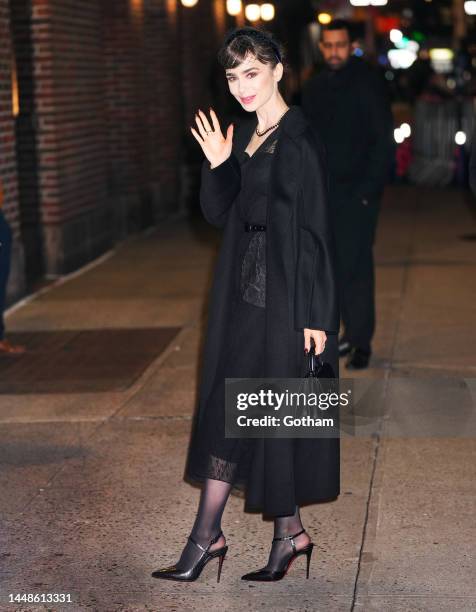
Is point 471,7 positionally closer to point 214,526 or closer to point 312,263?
point 312,263

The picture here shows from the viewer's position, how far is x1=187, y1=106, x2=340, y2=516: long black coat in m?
4.48

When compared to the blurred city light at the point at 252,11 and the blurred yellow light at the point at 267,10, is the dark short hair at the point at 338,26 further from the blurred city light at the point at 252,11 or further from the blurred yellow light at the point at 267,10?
the blurred yellow light at the point at 267,10

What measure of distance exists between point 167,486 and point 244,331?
160 centimetres

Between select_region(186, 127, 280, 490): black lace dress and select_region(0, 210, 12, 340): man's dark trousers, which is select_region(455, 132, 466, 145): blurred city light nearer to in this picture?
select_region(0, 210, 12, 340): man's dark trousers

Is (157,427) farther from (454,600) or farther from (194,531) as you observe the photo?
(454,600)

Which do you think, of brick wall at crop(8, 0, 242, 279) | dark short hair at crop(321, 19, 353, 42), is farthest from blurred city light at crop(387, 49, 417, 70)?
dark short hair at crop(321, 19, 353, 42)

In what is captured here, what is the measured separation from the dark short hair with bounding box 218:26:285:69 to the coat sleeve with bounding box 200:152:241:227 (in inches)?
13.8

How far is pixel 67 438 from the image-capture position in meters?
6.75

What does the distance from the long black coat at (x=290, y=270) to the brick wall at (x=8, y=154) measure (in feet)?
21.4

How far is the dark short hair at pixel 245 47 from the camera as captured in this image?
4.46 m

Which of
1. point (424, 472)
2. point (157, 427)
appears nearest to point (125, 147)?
point (157, 427)

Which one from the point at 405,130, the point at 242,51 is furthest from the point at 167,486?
the point at 405,130

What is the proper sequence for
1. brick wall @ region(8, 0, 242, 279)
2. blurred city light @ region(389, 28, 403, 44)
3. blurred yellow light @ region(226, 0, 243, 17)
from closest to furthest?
brick wall @ region(8, 0, 242, 279)
blurred yellow light @ region(226, 0, 243, 17)
blurred city light @ region(389, 28, 403, 44)

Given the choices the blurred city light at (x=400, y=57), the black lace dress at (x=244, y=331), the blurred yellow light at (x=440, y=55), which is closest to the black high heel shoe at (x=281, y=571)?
the black lace dress at (x=244, y=331)
